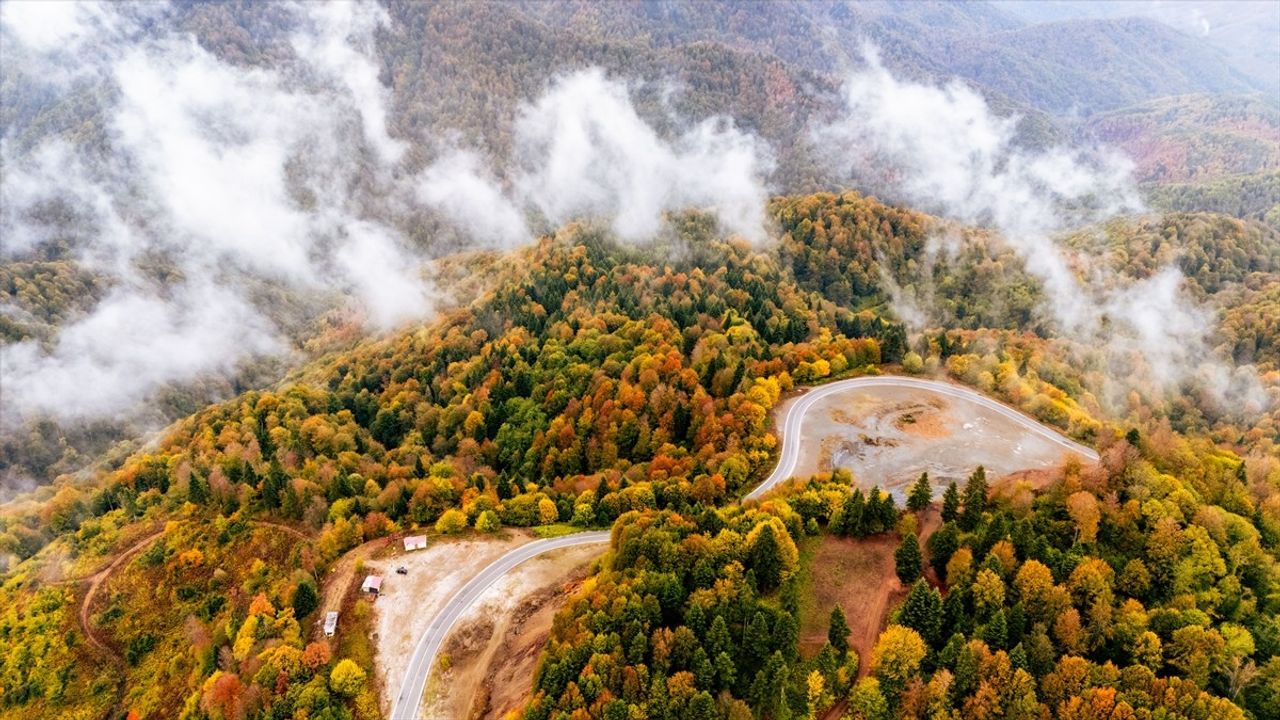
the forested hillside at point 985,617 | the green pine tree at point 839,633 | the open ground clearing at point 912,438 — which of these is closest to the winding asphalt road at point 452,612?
the forested hillside at point 985,617

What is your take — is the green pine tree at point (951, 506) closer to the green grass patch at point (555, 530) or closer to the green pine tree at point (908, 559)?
the green pine tree at point (908, 559)

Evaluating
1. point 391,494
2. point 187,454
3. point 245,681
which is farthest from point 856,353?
point 187,454

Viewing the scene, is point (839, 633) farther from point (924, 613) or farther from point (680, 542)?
point (680, 542)

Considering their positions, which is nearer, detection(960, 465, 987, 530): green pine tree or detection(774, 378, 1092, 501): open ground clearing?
detection(960, 465, 987, 530): green pine tree

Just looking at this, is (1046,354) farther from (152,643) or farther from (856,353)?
(152,643)

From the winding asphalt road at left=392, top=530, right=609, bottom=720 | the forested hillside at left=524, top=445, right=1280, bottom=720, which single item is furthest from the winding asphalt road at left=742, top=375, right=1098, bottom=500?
the winding asphalt road at left=392, top=530, right=609, bottom=720

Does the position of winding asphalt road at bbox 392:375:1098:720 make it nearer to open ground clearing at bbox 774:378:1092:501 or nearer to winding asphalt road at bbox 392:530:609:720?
winding asphalt road at bbox 392:530:609:720
